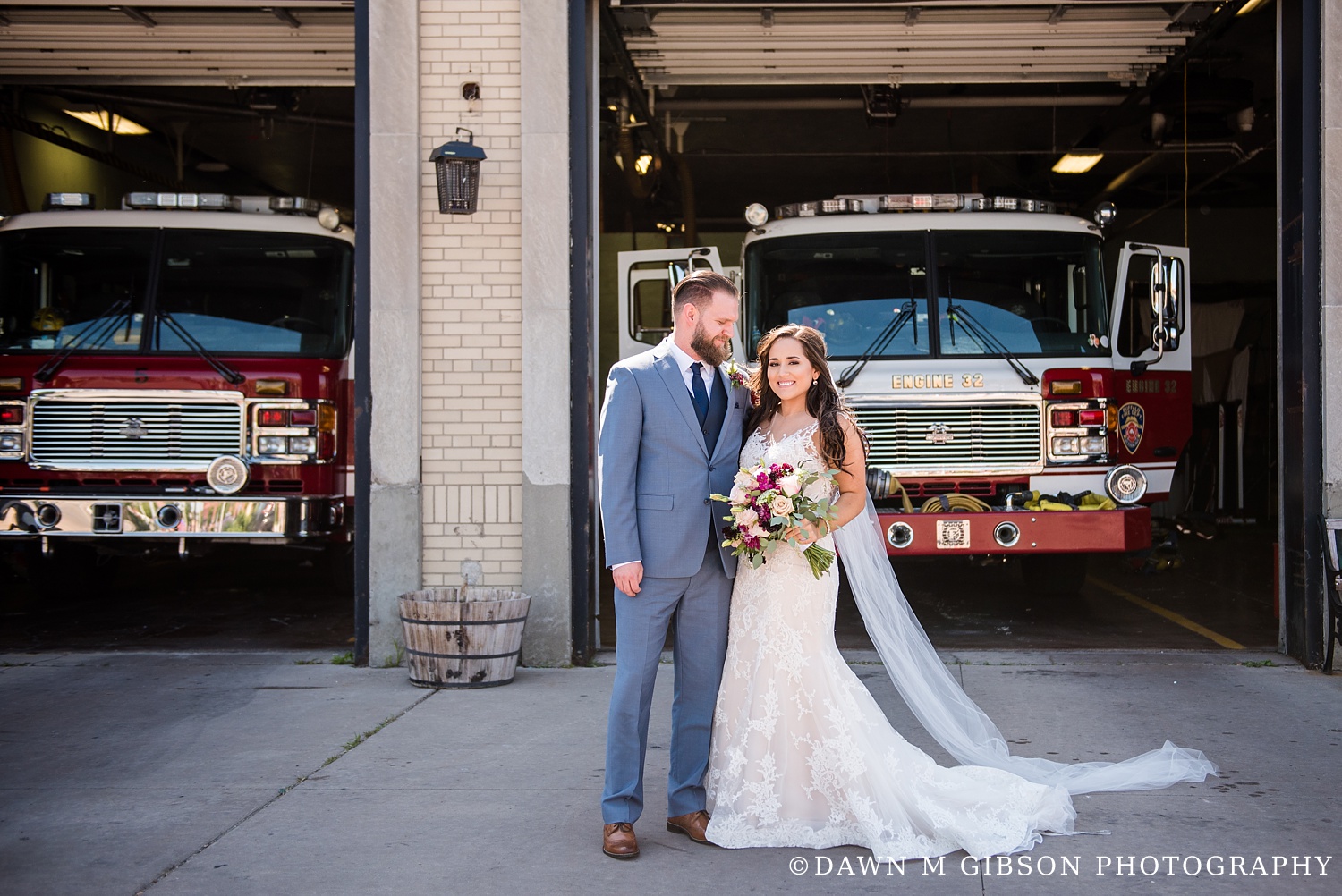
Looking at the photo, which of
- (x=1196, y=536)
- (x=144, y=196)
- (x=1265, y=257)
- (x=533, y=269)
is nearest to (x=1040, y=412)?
(x=533, y=269)

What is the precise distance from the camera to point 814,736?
4145 mm

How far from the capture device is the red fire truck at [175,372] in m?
8.20

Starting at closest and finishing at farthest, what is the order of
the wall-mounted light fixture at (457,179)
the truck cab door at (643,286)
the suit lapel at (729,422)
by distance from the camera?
1. the suit lapel at (729,422)
2. the wall-mounted light fixture at (457,179)
3. the truck cab door at (643,286)

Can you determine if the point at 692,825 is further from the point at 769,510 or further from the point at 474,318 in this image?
the point at 474,318

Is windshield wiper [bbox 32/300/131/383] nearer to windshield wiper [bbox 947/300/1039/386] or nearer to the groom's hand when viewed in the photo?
windshield wiper [bbox 947/300/1039/386]

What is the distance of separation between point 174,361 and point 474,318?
2768 mm

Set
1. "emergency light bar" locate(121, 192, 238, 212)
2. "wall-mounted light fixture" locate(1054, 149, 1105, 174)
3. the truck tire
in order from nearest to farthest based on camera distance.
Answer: "emergency light bar" locate(121, 192, 238, 212) < the truck tire < "wall-mounted light fixture" locate(1054, 149, 1105, 174)

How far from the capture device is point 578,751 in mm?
5309

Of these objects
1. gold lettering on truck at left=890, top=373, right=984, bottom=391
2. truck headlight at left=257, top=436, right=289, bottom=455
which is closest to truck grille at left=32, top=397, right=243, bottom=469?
truck headlight at left=257, top=436, right=289, bottom=455

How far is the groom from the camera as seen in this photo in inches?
158

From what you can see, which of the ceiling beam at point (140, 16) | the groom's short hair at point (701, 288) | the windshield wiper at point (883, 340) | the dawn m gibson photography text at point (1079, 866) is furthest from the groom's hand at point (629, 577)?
the ceiling beam at point (140, 16)

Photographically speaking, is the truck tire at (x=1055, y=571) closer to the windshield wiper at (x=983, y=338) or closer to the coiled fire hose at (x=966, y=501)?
the coiled fire hose at (x=966, y=501)

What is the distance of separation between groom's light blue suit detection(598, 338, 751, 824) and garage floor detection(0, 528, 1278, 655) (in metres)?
3.77

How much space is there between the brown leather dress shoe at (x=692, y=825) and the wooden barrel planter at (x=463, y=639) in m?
2.43
